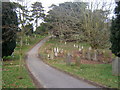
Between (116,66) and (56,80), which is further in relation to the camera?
(116,66)

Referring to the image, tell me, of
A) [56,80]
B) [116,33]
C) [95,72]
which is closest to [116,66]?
[95,72]

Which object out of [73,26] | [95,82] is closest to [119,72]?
[95,82]

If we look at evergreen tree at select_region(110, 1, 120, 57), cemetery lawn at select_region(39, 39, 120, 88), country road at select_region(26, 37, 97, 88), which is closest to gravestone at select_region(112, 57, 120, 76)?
cemetery lawn at select_region(39, 39, 120, 88)

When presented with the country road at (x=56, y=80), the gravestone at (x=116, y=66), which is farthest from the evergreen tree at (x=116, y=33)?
the country road at (x=56, y=80)

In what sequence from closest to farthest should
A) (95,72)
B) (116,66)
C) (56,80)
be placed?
(56,80) < (116,66) < (95,72)

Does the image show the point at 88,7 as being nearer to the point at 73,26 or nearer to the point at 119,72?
the point at 73,26

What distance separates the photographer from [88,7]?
830 inches

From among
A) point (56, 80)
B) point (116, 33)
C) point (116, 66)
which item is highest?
point (116, 33)

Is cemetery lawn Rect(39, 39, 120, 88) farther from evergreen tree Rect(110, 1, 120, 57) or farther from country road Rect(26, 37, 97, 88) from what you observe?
evergreen tree Rect(110, 1, 120, 57)

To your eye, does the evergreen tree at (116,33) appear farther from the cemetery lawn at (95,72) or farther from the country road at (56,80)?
the country road at (56,80)

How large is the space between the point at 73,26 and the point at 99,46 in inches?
178

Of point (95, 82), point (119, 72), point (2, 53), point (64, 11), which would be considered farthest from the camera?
point (64, 11)

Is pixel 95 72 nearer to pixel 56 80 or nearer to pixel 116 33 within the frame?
pixel 116 33

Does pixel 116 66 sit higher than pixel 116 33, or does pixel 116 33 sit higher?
pixel 116 33
